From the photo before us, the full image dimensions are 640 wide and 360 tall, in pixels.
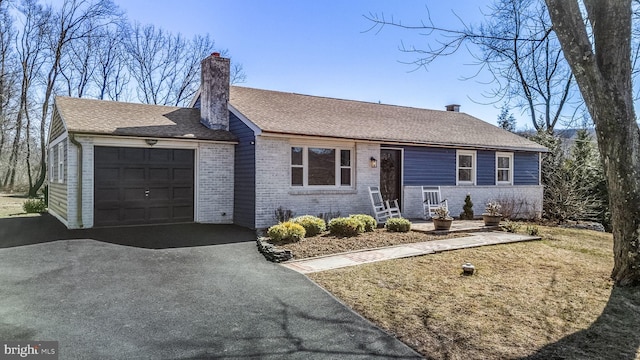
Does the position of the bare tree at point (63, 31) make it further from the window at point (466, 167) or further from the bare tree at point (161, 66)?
the window at point (466, 167)

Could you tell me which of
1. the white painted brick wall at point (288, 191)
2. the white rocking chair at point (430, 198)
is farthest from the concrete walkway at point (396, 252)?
the white painted brick wall at point (288, 191)

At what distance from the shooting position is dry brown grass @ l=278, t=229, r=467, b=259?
789 cm

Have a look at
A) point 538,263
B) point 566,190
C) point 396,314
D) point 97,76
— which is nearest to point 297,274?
point 396,314

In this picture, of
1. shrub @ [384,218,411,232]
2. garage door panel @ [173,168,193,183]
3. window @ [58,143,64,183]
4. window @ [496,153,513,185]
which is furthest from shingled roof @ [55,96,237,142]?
window @ [496,153,513,185]

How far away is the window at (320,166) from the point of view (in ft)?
38.0

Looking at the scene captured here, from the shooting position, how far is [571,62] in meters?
5.64

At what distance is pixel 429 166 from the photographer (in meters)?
14.0

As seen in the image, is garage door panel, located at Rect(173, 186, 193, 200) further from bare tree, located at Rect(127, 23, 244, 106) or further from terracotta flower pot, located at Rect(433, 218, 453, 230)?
bare tree, located at Rect(127, 23, 244, 106)

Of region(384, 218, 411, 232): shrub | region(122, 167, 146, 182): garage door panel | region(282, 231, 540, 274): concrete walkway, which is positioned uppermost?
region(122, 167, 146, 182): garage door panel

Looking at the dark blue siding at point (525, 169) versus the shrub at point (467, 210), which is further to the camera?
the dark blue siding at point (525, 169)

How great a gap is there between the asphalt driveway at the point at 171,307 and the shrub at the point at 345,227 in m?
2.48

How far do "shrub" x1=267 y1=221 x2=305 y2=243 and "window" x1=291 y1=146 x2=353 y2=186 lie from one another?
9.82 feet

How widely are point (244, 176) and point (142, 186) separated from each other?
2.85 m

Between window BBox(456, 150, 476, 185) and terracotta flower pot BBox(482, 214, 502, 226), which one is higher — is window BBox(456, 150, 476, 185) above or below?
above
